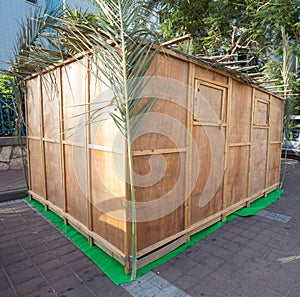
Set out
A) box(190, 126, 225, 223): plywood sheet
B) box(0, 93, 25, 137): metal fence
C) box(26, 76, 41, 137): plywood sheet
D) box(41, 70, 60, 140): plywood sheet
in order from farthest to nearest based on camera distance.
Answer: box(0, 93, 25, 137): metal fence < box(26, 76, 41, 137): plywood sheet < box(41, 70, 60, 140): plywood sheet < box(190, 126, 225, 223): plywood sheet

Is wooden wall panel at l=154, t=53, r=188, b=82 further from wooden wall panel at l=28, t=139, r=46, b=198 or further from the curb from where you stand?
the curb

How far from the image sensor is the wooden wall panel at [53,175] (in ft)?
10.4

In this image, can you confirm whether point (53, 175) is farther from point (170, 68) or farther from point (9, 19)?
point (9, 19)

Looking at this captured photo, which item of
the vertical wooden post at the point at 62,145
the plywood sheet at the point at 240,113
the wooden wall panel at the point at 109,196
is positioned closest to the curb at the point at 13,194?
the vertical wooden post at the point at 62,145

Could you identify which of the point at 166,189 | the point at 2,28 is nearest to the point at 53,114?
the point at 166,189

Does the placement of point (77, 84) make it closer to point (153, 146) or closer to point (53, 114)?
point (53, 114)

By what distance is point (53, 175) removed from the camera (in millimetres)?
3322

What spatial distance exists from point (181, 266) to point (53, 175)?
2.21 metres

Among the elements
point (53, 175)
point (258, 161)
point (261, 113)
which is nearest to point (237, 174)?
point (258, 161)

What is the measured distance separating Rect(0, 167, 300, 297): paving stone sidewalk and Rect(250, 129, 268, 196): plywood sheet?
974 mm

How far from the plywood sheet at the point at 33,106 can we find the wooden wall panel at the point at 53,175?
48cm

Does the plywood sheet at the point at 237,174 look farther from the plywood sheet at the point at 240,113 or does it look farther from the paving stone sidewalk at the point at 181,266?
the paving stone sidewalk at the point at 181,266

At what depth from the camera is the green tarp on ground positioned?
85.4 inches

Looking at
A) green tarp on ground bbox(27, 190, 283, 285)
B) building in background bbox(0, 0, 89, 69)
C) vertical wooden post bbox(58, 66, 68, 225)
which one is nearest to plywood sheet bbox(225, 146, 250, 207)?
green tarp on ground bbox(27, 190, 283, 285)
